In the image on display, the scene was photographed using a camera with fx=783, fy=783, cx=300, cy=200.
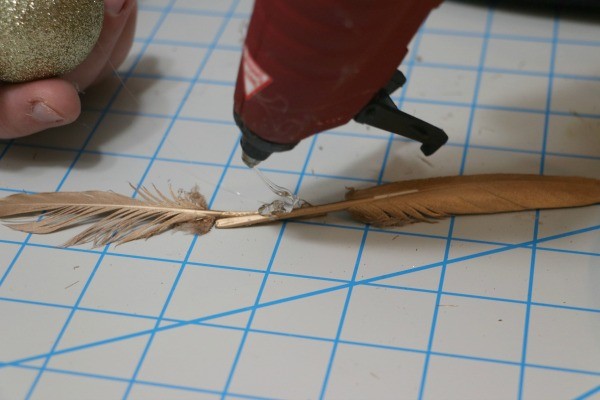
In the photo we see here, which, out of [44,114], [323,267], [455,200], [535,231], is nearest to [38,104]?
[44,114]

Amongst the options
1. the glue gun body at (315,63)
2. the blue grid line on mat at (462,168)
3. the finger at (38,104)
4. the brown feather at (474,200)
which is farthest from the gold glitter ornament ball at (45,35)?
the blue grid line on mat at (462,168)

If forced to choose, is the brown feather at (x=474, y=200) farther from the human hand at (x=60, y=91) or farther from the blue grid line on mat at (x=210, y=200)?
the human hand at (x=60, y=91)

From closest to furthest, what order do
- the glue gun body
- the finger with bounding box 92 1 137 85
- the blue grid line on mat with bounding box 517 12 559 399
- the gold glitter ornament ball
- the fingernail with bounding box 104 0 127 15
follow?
the glue gun body → the blue grid line on mat with bounding box 517 12 559 399 → the gold glitter ornament ball → the fingernail with bounding box 104 0 127 15 → the finger with bounding box 92 1 137 85

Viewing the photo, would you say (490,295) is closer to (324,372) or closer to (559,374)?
(559,374)

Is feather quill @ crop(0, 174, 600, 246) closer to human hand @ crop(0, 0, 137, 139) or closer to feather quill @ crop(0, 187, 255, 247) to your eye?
feather quill @ crop(0, 187, 255, 247)

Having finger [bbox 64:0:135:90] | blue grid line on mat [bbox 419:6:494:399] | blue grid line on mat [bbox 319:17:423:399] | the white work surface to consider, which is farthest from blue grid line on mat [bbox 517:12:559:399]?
finger [bbox 64:0:135:90]

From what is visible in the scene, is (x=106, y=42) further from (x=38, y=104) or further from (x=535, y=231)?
(x=535, y=231)
